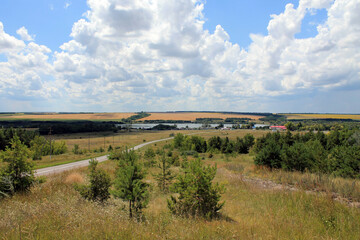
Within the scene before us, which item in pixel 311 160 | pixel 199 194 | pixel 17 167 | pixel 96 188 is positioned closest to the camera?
pixel 199 194

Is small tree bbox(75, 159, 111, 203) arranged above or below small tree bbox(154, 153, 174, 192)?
above

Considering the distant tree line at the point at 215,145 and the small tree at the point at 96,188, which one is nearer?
the small tree at the point at 96,188

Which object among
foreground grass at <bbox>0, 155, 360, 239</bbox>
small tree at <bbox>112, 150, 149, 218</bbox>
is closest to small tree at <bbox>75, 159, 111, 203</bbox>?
foreground grass at <bbox>0, 155, 360, 239</bbox>

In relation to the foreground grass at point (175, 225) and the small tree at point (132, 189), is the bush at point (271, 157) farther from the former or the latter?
the small tree at point (132, 189)

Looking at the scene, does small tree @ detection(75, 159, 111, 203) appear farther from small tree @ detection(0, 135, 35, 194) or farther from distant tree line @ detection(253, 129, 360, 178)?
distant tree line @ detection(253, 129, 360, 178)

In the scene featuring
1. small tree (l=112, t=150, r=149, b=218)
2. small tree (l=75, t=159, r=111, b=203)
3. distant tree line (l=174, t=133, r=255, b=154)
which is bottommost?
distant tree line (l=174, t=133, r=255, b=154)

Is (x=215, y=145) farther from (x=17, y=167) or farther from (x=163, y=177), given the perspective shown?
(x=17, y=167)

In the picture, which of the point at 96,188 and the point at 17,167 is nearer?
the point at 96,188

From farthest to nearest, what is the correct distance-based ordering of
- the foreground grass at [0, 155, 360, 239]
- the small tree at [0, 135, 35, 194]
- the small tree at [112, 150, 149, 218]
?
the small tree at [0, 135, 35, 194] → the small tree at [112, 150, 149, 218] → the foreground grass at [0, 155, 360, 239]

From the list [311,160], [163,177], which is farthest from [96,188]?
[311,160]

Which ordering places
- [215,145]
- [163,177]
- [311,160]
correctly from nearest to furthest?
[163,177] < [311,160] < [215,145]

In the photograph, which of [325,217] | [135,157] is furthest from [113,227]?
[325,217]

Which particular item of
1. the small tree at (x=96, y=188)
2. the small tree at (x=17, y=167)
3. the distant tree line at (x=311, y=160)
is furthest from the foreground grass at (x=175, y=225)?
the distant tree line at (x=311, y=160)

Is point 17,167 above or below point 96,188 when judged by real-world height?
above
